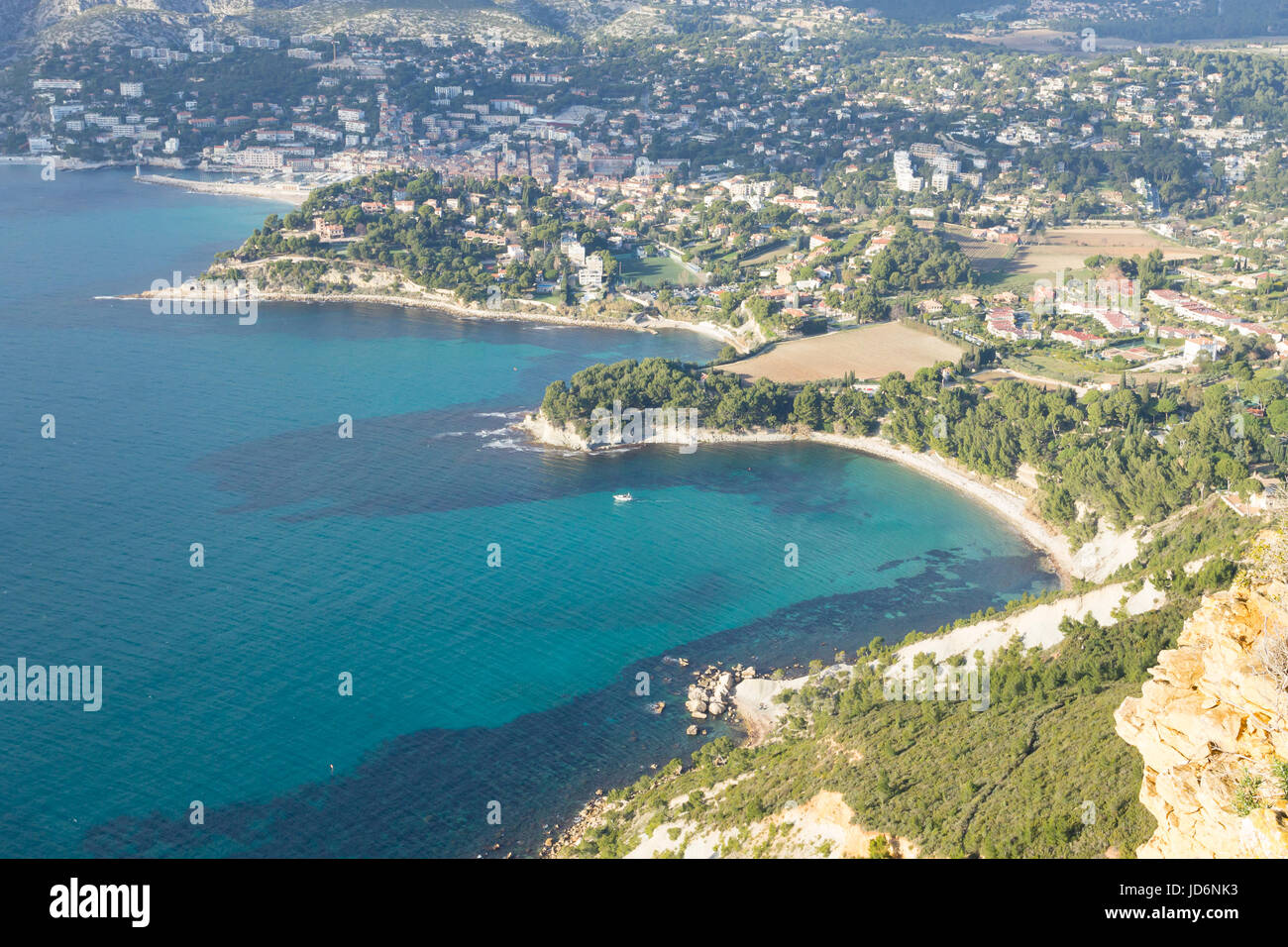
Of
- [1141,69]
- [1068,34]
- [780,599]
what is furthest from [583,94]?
[780,599]

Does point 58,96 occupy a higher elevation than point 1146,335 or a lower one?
higher

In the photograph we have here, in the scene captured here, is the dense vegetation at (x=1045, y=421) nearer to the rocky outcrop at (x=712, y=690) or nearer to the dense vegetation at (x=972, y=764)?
the dense vegetation at (x=972, y=764)

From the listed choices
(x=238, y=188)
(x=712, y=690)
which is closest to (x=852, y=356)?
(x=712, y=690)

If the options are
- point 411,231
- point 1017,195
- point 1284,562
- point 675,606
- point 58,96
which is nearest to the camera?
point 1284,562

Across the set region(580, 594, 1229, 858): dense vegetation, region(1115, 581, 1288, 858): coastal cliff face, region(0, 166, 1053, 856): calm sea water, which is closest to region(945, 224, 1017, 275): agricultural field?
region(0, 166, 1053, 856): calm sea water

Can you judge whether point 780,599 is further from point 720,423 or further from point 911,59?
point 911,59

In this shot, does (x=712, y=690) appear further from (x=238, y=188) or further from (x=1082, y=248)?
(x=238, y=188)

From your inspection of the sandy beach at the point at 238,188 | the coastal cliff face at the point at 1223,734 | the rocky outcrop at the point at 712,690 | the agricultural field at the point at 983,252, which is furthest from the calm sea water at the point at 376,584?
the sandy beach at the point at 238,188
